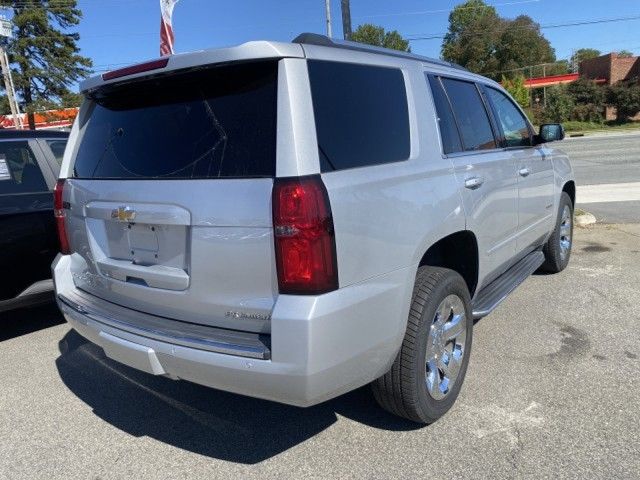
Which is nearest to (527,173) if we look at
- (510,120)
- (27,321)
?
(510,120)

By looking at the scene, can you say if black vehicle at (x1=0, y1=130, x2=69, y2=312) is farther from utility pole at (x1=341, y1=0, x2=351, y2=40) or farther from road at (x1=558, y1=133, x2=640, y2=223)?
utility pole at (x1=341, y1=0, x2=351, y2=40)

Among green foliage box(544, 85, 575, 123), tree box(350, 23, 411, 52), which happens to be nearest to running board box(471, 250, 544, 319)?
green foliage box(544, 85, 575, 123)

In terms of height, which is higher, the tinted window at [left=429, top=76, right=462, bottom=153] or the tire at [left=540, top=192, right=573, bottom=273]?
the tinted window at [left=429, top=76, right=462, bottom=153]

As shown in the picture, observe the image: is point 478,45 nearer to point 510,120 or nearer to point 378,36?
point 378,36

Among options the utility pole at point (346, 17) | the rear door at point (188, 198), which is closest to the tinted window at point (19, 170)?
the rear door at point (188, 198)

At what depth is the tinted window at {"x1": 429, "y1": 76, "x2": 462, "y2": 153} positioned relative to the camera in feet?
10.8

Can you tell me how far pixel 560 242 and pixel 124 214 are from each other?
450cm

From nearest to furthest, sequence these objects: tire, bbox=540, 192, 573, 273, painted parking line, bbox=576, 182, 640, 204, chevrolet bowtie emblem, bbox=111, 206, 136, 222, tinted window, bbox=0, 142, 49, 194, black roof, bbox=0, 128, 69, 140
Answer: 1. chevrolet bowtie emblem, bbox=111, 206, 136, 222
2. tinted window, bbox=0, 142, 49, 194
3. black roof, bbox=0, 128, 69, 140
4. tire, bbox=540, 192, 573, 273
5. painted parking line, bbox=576, 182, 640, 204

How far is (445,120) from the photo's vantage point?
11.0 ft

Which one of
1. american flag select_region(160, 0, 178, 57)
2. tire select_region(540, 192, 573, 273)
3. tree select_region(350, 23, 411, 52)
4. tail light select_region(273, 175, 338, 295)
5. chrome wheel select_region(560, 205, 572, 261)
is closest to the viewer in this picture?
tail light select_region(273, 175, 338, 295)

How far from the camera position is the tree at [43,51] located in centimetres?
4306

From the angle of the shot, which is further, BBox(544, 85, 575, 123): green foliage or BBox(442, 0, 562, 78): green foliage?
BBox(442, 0, 562, 78): green foliage

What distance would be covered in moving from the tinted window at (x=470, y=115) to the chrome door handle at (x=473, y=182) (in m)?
0.24

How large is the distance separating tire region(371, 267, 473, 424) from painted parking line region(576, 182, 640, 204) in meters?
7.91
